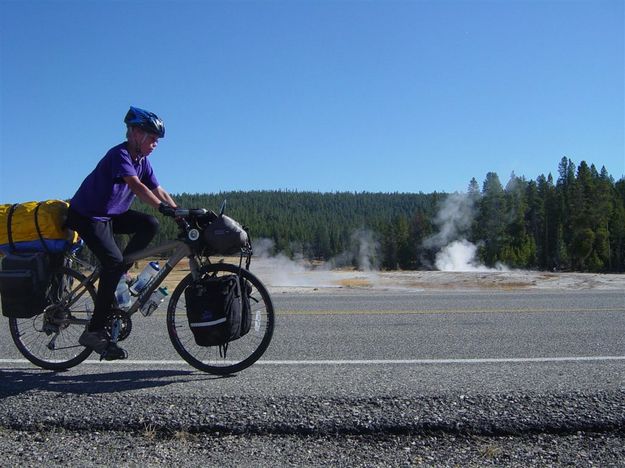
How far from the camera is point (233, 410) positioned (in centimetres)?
352

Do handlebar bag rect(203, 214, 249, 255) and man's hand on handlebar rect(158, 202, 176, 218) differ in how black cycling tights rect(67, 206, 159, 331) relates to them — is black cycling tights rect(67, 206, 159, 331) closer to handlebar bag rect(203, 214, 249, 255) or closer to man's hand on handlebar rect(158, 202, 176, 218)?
man's hand on handlebar rect(158, 202, 176, 218)

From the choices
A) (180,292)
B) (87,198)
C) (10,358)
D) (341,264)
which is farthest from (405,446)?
(341,264)

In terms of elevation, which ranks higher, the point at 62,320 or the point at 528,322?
the point at 62,320

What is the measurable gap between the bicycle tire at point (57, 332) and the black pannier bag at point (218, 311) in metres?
1.05

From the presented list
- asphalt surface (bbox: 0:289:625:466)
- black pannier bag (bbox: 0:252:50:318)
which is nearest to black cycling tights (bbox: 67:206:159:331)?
black pannier bag (bbox: 0:252:50:318)

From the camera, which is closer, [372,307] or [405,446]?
[405,446]

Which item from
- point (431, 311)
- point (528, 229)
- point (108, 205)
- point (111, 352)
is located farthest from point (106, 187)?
point (528, 229)

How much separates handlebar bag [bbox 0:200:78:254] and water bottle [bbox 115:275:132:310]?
0.67m

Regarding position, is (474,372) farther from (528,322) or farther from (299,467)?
(528,322)

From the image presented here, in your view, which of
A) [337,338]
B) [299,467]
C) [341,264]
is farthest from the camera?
[341,264]

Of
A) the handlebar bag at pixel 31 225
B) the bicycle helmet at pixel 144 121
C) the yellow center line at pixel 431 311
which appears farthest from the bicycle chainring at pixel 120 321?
the yellow center line at pixel 431 311

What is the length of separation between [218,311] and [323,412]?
127cm

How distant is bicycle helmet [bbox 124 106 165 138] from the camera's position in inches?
178

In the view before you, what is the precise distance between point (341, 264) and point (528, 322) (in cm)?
10453
